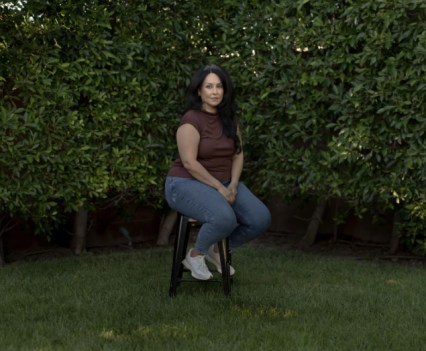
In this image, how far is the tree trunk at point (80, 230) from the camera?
7691 millimetres

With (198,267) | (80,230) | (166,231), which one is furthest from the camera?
(166,231)

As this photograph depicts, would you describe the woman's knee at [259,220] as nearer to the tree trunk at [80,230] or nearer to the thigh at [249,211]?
the thigh at [249,211]

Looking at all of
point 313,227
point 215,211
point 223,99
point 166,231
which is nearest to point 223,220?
point 215,211

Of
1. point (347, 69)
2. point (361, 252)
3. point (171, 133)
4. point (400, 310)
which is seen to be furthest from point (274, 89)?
point (400, 310)

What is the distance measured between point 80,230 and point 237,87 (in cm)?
223

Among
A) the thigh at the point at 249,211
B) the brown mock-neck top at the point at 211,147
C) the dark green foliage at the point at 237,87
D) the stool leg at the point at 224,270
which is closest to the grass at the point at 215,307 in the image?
the stool leg at the point at 224,270

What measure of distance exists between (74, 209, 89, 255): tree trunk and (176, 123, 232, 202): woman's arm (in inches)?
106

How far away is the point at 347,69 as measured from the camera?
6.71 meters

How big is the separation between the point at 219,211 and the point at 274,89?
217 centimetres

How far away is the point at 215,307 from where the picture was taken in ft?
16.2

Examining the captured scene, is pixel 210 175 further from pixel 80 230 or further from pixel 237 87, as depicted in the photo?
pixel 80 230

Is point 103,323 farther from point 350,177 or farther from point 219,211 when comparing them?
point 350,177

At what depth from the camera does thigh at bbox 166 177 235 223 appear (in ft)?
16.7

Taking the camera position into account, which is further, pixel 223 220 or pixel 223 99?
pixel 223 99
